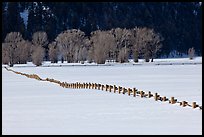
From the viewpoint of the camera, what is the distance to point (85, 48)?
12419 centimetres

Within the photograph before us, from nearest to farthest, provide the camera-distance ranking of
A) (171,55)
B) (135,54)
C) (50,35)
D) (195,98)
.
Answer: (195,98)
(135,54)
(50,35)
(171,55)

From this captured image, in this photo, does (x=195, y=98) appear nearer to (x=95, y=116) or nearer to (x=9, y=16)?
(x=95, y=116)

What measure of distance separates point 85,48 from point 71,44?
380cm

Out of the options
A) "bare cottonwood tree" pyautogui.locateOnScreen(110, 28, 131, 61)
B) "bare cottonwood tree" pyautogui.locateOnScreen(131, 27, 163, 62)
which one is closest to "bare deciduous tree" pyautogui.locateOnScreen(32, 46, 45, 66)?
"bare cottonwood tree" pyautogui.locateOnScreen(110, 28, 131, 61)

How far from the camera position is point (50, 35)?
6594 inches

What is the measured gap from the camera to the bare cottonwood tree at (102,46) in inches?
4441

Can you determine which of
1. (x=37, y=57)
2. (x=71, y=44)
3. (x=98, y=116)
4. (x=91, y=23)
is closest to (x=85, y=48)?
(x=71, y=44)

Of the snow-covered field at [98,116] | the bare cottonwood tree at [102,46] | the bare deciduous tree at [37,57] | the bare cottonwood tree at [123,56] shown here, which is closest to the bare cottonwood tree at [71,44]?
the bare cottonwood tree at [102,46]

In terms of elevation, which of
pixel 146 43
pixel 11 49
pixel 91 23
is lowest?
pixel 11 49

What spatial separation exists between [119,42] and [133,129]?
11417 centimetres

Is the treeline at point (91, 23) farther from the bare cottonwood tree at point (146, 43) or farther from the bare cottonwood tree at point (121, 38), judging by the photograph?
the bare cottonwood tree at point (121, 38)

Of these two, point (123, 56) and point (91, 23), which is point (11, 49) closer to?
point (123, 56)

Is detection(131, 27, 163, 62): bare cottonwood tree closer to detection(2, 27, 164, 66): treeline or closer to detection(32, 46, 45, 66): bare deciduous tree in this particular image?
detection(2, 27, 164, 66): treeline

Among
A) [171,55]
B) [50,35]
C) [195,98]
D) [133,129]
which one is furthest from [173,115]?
[171,55]
